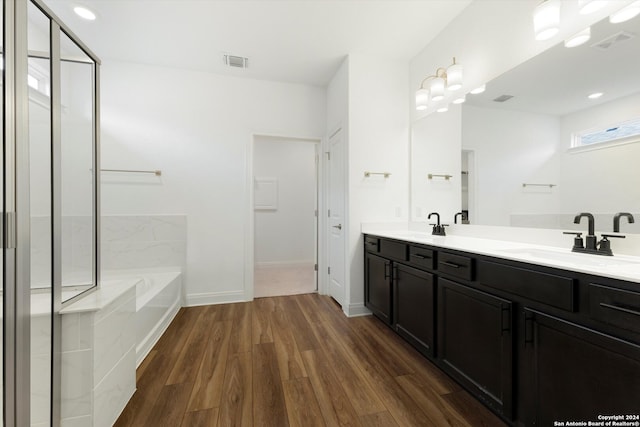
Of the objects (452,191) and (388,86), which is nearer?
(452,191)

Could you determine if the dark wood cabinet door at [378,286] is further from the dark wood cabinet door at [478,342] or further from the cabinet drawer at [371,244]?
the dark wood cabinet door at [478,342]

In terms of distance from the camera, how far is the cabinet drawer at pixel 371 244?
248cm

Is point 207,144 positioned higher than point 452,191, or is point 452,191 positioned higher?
point 207,144

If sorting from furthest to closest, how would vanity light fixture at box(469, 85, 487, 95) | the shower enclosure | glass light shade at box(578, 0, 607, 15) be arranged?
vanity light fixture at box(469, 85, 487, 95)
glass light shade at box(578, 0, 607, 15)
the shower enclosure

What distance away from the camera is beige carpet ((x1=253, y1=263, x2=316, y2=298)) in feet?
11.8

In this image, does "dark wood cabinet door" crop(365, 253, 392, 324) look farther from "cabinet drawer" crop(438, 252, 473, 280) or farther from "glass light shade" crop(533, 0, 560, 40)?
"glass light shade" crop(533, 0, 560, 40)

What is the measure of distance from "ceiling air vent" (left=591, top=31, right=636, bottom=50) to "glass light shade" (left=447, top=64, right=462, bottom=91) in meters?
0.88

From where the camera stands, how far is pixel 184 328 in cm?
248

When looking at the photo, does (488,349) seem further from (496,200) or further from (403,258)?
(496,200)

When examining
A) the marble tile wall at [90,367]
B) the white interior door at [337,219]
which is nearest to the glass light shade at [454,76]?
the white interior door at [337,219]

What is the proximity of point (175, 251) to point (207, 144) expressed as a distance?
52.2 inches

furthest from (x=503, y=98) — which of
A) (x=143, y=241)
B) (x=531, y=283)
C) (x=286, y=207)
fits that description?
(x=286, y=207)

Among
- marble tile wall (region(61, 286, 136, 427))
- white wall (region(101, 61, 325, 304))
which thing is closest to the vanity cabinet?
marble tile wall (region(61, 286, 136, 427))

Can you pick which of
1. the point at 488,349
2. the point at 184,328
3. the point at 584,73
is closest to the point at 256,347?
the point at 184,328
